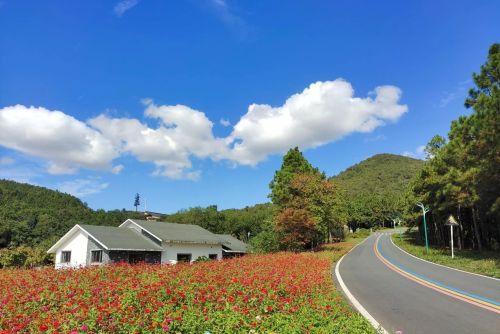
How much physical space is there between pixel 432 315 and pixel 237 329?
5.40 metres

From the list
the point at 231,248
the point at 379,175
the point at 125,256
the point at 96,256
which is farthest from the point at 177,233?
the point at 379,175

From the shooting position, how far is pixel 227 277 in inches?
414

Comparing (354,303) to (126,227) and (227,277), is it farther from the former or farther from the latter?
(126,227)

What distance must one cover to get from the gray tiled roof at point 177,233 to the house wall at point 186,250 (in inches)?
27.1

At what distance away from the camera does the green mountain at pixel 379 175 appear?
134m

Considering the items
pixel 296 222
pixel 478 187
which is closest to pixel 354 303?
pixel 478 187

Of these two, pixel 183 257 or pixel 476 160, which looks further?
pixel 183 257

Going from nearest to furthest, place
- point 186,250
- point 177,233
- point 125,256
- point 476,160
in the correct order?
point 476,160, point 125,256, point 186,250, point 177,233

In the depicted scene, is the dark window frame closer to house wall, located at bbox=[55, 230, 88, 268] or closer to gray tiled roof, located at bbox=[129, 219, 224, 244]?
gray tiled roof, located at bbox=[129, 219, 224, 244]

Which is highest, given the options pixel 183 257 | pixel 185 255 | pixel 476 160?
pixel 476 160

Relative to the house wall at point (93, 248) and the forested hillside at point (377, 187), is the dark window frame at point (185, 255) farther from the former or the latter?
the forested hillside at point (377, 187)

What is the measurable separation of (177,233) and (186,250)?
2085 mm

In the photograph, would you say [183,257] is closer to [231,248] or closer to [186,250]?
[186,250]

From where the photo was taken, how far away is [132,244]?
113ft
